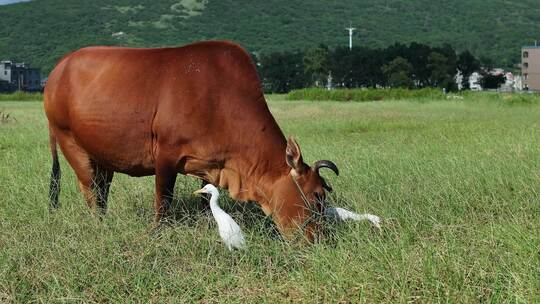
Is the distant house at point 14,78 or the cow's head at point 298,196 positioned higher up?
the cow's head at point 298,196

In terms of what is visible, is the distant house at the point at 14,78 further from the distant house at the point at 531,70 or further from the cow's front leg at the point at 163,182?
the cow's front leg at the point at 163,182

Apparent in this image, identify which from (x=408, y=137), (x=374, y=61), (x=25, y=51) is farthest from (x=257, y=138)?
(x=25, y=51)

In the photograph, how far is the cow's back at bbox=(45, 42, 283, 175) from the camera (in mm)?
5082

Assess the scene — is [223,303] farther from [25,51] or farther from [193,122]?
[25,51]

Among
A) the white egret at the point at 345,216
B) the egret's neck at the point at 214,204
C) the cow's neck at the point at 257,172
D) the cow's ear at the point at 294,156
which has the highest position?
the cow's ear at the point at 294,156

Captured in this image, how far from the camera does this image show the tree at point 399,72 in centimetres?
5728

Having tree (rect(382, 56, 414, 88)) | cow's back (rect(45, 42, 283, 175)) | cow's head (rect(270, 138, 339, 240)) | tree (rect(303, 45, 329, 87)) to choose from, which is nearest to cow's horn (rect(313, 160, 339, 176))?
cow's head (rect(270, 138, 339, 240))

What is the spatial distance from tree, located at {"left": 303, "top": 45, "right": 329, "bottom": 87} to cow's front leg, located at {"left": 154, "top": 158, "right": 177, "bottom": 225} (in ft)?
197

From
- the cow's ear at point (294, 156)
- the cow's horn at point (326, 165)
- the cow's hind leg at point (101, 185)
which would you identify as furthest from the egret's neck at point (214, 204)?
the cow's hind leg at point (101, 185)

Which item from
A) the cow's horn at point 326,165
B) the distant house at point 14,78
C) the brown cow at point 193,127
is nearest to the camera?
the cow's horn at point 326,165

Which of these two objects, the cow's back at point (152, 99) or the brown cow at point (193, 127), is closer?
the brown cow at point (193, 127)

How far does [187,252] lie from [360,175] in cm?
276

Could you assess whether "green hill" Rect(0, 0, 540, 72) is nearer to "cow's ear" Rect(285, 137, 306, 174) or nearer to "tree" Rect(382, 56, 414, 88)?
"tree" Rect(382, 56, 414, 88)

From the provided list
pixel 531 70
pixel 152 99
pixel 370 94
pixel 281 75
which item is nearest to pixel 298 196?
pixel 152 99
